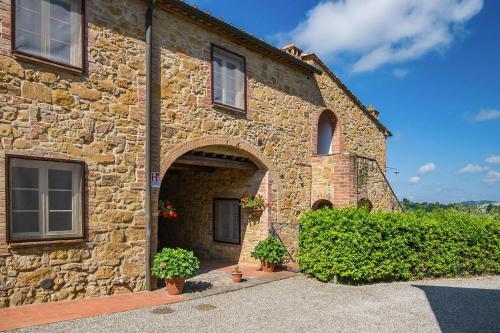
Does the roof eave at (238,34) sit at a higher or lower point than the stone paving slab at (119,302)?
higher

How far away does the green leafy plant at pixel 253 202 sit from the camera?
10586mm

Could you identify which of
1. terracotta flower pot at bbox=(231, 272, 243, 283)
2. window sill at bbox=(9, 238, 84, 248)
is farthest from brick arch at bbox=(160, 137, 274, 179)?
terracotta flower pot at bbox=(231, 272, 243, 283)

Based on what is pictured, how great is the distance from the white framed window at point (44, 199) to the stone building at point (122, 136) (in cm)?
2

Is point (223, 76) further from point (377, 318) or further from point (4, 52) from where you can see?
point (377, 318)

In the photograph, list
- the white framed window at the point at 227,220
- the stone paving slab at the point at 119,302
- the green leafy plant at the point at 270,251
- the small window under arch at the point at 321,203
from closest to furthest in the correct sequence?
the stone paving slab at the point at 119,302, the green leafy plant at the point at 270,251, the white framed window at the point at 227,220, the small window under arch at the point at 321,203

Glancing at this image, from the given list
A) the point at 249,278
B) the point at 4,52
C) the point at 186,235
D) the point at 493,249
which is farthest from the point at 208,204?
the point at 493,249

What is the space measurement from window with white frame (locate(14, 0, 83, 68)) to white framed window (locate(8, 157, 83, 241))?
1.88 m

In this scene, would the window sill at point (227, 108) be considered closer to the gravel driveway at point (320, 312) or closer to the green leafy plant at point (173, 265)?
the green leafy plant at point (173, 265)

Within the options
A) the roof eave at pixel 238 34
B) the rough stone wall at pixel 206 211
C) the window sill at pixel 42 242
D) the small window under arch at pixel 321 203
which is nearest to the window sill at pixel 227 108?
the roof eave at pixel 238 34

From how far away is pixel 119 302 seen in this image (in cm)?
675

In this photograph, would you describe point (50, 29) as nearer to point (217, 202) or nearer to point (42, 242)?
point (42, 242)

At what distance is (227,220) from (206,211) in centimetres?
86

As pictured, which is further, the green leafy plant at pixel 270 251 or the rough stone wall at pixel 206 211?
the rough stone wall at pixel 206 211

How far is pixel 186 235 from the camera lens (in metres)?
12.7
